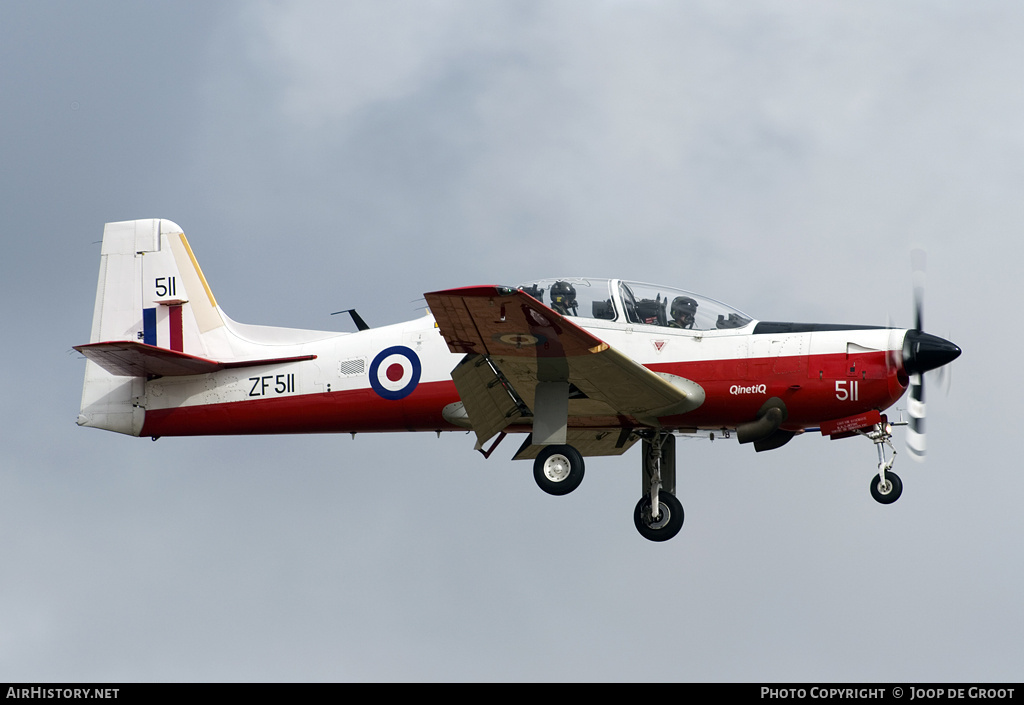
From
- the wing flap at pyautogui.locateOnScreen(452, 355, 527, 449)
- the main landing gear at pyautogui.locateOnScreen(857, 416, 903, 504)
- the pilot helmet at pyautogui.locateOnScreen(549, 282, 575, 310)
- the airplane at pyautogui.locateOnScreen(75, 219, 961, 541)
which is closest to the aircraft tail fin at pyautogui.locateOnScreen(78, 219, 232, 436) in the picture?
the airplane at pyautogui.locateOnScreen(75, 219, 961, 541)

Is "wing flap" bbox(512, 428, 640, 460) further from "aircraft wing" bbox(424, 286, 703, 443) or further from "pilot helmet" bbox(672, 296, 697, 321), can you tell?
"pilot helmet" bbox(672, 296, 697, 321)

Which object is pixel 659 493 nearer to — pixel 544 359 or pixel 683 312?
pixel 683 312

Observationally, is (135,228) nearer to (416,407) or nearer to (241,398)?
(241,398)

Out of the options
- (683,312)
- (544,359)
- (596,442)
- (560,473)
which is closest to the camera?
(544,359)

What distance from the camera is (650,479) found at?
18.3 m

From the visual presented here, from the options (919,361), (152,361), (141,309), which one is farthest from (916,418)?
(141,309)

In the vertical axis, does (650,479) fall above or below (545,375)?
below

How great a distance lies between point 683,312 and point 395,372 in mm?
4082

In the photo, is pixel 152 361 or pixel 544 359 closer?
pixel 544 359

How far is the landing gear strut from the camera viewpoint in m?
17.9

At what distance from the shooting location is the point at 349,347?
18531 mm
